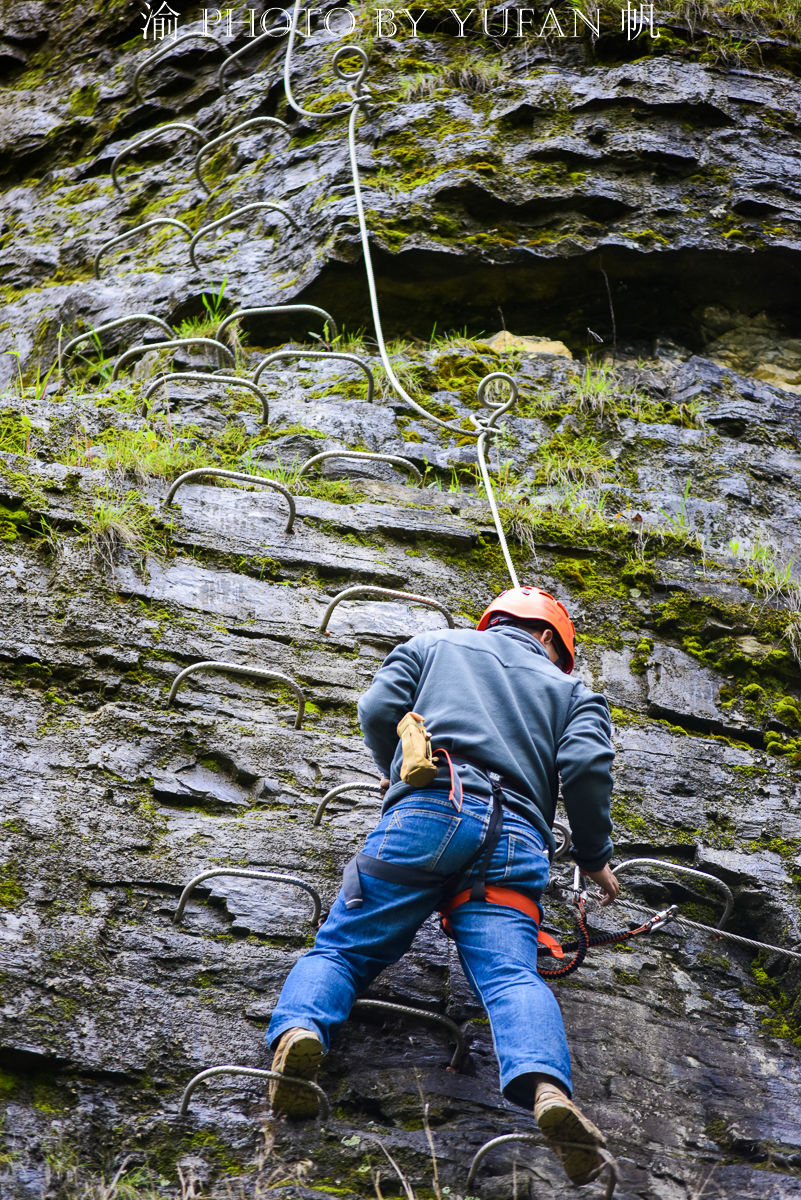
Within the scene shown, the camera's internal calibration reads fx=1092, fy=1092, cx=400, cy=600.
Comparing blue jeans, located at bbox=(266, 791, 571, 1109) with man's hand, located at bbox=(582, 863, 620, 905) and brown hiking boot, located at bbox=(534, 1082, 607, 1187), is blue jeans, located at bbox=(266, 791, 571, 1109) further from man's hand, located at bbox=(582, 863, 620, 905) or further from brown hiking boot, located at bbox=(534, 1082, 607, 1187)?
man's hand, located at bbox=(582, 863, 620, 905)

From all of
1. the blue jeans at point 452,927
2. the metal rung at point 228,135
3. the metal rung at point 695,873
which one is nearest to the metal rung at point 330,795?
the blue jeans at point 452,927

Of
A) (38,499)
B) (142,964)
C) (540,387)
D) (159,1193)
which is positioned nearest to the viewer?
(159,1193)

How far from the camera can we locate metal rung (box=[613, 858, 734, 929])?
3524 millimetres

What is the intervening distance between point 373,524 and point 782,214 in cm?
391

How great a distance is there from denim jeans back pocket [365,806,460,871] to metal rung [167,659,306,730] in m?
0.93

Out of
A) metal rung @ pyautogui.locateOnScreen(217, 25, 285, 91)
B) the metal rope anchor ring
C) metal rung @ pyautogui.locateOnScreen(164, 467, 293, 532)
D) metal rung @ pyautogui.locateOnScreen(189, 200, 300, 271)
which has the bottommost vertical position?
the metal rope anchor ring

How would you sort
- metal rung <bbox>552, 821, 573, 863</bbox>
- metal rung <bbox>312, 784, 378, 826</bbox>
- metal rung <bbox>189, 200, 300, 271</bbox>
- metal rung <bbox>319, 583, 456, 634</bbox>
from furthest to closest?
metal rung <bbox>189, 200, 300, 271</bbox>, metal rung <bbox>319, 583, 456, 634</bbox>, metal rung <bbox>552, 821, 573, 863</bbox>, metal rung <bbox>312, 784, 378, 826</bbox>

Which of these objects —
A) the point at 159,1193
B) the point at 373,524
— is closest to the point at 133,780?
the point at 159,1193

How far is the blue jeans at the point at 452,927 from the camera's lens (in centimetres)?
261

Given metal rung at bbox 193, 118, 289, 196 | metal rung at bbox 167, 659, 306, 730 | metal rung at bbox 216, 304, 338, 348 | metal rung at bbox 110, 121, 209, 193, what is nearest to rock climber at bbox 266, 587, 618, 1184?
metal rung at bbox 167, 659, 306, 730

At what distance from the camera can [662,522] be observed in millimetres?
5246

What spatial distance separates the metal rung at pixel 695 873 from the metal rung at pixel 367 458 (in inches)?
85.1

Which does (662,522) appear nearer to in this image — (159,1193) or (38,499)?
(38,499)

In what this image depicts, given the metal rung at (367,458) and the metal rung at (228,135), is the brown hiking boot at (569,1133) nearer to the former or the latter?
the metal rung at (367,458)
